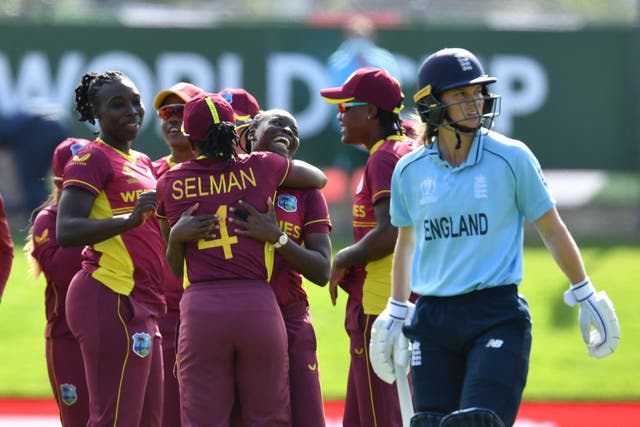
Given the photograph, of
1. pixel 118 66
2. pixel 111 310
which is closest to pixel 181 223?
pixel 111 310

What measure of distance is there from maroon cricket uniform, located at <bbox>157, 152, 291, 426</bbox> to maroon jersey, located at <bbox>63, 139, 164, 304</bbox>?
0.61 metres

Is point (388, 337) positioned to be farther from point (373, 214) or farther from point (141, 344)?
point (141, 344)

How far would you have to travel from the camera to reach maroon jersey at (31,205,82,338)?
20.4 ft

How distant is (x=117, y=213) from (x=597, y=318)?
7.60ft

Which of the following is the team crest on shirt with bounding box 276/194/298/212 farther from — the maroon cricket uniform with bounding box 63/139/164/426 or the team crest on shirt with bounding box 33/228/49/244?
the team crest on shirt with bounding box 33/228/49/244

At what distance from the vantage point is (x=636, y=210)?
17344 millimetres

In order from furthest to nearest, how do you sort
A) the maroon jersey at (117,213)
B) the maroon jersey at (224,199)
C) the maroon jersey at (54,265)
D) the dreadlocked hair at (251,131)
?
the maroon jersey at (54,265)
the dreadlocked hair at (251,131)
the maroon jersey at (117,213)
the maroon jersey at (224,199)

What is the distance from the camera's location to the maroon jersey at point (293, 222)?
18.2 feet

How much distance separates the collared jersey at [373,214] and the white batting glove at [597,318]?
1.27 meters

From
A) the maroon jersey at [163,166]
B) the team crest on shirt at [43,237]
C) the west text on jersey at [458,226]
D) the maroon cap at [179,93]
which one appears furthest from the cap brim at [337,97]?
the team crest on shirt at [43,237]

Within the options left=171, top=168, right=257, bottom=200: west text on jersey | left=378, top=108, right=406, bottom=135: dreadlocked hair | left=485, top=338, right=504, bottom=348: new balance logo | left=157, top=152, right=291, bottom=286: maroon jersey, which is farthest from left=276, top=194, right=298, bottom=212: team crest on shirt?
left=485, top=338, right=504, bottom=348: new balance logo

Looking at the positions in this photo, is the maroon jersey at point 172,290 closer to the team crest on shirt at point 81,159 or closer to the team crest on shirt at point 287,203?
the team crest on shirt at point 81,159

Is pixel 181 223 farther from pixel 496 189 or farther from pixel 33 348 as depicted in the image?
pixel 33 348

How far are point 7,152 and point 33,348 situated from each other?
5.86m
